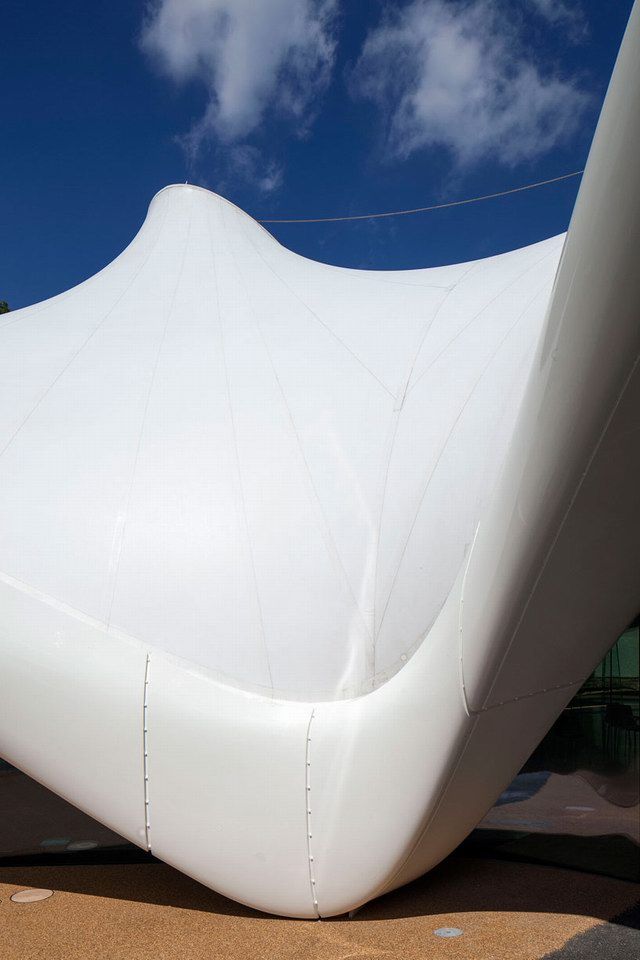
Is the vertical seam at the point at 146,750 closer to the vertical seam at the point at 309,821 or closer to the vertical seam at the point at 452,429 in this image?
the vertical seam at the point at 309,821

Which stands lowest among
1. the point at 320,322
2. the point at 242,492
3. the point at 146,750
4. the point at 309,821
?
the point at 309,821

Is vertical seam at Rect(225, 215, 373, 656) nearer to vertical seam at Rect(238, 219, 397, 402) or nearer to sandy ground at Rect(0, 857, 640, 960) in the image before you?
vertical seam at Rect(238, 219, 397, 402)

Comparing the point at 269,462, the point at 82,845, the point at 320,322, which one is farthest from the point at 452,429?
the point at 82,845

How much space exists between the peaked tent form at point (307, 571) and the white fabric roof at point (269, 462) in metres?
0.02

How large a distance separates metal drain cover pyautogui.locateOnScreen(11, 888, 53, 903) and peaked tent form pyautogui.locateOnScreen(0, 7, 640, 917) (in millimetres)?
1136

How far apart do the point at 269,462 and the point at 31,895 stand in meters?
3.78

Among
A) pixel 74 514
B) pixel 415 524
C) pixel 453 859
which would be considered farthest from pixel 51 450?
pixel 453 859

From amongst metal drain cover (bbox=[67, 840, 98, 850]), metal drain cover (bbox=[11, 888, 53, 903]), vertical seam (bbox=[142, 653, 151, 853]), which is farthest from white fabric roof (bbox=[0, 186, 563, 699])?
metal drain cover (bbox=[67, 840, 98, 850])

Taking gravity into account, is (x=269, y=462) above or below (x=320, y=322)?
below

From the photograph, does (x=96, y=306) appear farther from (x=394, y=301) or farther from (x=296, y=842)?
(x=296, y=842)

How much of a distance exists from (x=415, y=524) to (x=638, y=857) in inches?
137

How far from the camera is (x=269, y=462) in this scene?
5.86 m

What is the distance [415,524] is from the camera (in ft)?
17.7

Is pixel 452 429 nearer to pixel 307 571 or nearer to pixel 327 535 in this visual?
pixel 327 535
